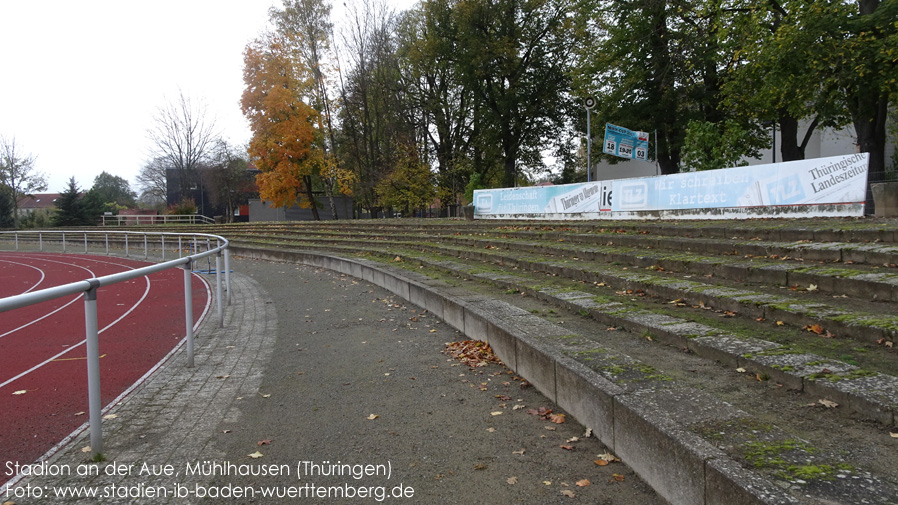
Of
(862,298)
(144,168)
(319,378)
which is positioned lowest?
(319,378)

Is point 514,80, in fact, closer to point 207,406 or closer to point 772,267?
point 772,267

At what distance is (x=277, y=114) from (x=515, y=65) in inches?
639

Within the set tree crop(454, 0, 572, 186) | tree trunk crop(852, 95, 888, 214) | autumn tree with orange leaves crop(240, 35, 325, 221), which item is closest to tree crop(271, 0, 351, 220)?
autumn tree with orange leaves crop(240, 35, 325, 221)

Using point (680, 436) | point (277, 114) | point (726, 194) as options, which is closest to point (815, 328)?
point (680, 436)

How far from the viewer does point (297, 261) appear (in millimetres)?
21641

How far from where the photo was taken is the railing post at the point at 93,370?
12.5ft

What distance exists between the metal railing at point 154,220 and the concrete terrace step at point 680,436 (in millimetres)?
45993

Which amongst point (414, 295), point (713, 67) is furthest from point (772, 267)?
point (713, 67)

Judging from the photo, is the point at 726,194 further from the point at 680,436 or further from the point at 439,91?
the point at 439,91

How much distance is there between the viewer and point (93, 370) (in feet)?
13.2

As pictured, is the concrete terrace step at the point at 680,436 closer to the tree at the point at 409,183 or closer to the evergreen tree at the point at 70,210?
the tree at the point at 409,183

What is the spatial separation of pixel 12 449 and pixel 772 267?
26.9 feet

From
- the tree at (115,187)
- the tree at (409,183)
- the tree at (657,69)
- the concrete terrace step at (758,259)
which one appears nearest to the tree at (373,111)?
the tree at (409,183)

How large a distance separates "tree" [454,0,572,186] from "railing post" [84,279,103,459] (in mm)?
33148
